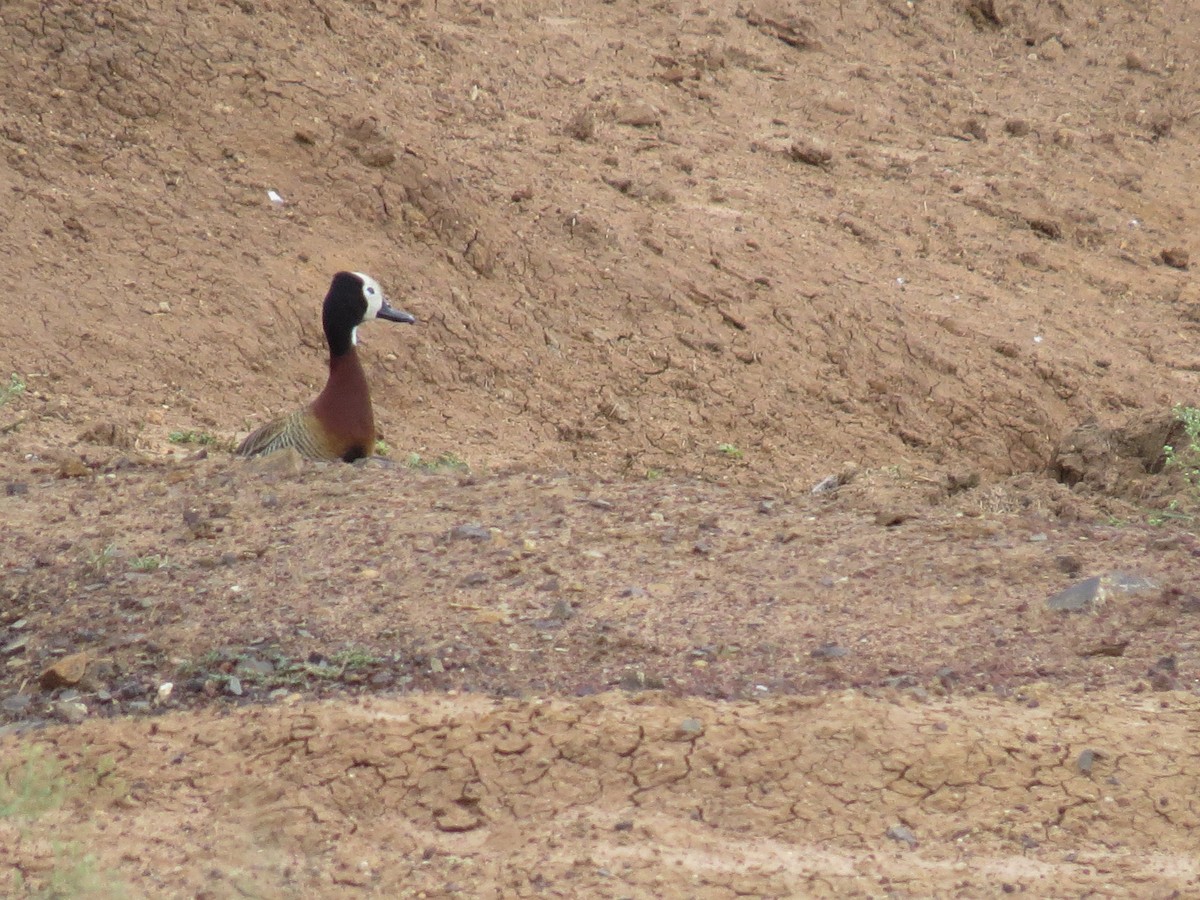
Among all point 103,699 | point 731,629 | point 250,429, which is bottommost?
point 250,429

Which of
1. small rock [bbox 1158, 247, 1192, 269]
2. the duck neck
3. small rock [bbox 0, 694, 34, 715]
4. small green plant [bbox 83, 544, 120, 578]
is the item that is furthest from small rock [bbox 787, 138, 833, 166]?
small rock [bbox 0, 694, 34, 715]

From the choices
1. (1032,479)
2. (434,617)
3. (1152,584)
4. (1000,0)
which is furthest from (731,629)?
(1000,0)

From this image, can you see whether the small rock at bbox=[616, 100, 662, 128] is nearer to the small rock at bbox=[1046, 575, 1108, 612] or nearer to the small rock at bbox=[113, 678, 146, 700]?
the small rock at bbox=[1046, 575, 1108, 612]

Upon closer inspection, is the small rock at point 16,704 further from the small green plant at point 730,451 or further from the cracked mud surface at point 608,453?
the small green plant at point 730,451

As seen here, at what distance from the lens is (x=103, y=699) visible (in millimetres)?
3953

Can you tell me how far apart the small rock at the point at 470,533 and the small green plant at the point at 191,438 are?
242 centimetres

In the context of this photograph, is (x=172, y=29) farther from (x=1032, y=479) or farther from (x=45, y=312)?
(x=1032, y=479)

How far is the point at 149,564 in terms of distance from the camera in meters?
4.65

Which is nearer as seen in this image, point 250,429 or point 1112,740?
point 1112,740

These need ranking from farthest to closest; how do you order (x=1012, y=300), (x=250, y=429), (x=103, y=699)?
(x=1012, y=300)
(x=250, y=429)
(x=103, y=699)

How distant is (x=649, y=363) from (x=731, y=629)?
13.3 ft

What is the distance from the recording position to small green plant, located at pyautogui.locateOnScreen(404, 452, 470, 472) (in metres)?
6.08

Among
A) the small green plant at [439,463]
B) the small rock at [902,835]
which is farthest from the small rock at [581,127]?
the small rock at [902,835]

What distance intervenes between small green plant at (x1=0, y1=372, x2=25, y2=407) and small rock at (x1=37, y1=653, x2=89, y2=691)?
2.49 metres
